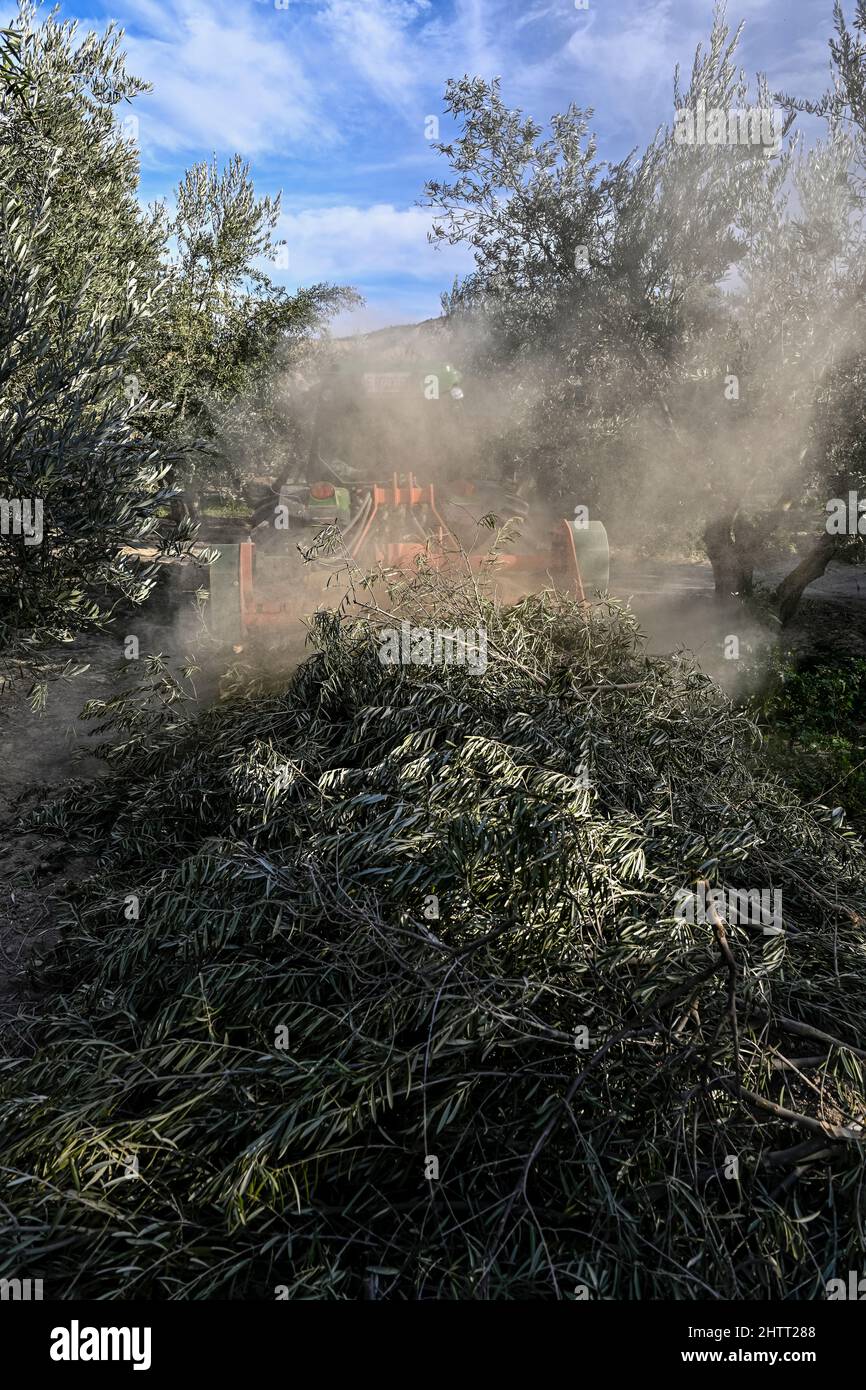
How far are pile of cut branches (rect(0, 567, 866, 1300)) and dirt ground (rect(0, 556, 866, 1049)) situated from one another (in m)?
0.64

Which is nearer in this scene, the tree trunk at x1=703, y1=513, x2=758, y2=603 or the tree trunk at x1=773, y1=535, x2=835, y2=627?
the tree trunk at x1=773, y1=535, x2=835, y2=627

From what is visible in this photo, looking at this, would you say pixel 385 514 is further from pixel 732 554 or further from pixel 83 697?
pixel 732 554

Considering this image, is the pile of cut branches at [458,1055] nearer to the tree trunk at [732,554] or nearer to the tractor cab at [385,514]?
the tractor cab at [385,514]

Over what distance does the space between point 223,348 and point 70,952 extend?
941 cm

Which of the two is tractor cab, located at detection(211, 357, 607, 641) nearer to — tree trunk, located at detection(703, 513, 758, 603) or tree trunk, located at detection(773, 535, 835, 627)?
tree trunk, located at detection(703, 513, 758, 603)

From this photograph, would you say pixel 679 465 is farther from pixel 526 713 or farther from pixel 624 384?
pixel 526 713

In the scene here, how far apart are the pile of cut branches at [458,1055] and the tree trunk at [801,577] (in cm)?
701

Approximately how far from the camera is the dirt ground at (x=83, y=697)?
4.94 meters

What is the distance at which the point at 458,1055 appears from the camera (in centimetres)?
278

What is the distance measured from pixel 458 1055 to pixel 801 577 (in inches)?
389

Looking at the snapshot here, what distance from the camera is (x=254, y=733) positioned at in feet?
17.6

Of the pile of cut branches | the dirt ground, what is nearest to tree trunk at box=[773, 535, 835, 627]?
the dirt ground

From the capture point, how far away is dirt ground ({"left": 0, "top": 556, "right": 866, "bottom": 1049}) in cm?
494

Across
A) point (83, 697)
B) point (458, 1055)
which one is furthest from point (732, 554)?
point (458, 1055)
